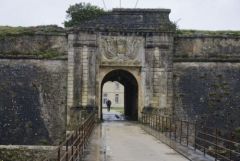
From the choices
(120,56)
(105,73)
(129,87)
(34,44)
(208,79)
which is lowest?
(129,87)

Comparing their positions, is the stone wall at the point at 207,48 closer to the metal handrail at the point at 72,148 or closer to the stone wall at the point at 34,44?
the stone wall at the point at 34,44

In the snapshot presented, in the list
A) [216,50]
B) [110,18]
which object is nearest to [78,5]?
[110,18]

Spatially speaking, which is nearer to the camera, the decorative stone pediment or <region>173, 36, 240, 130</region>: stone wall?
the decorative stone pediment

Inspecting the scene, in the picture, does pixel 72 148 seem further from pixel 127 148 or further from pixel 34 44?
pixel 34 44

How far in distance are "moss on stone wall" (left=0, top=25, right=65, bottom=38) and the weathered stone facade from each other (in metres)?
0.19

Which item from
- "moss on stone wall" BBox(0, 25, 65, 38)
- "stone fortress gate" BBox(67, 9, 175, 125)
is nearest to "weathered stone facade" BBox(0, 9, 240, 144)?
"stone fortress gate" BBox(67, 9, 175, 125)

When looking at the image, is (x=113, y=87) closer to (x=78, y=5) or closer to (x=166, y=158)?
(x=78, y=5)

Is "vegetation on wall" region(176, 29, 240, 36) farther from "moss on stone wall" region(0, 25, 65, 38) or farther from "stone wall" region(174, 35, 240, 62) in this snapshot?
"moss on stone wall" region(0, 25, 65, 38)

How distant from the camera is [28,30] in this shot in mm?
25750

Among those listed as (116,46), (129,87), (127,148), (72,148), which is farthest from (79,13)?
(72,148)

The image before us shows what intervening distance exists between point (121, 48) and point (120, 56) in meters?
0.42

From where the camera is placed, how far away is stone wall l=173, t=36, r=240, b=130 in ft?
82.7

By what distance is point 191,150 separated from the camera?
14.5m

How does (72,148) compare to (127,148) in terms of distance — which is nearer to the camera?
(72,148)
